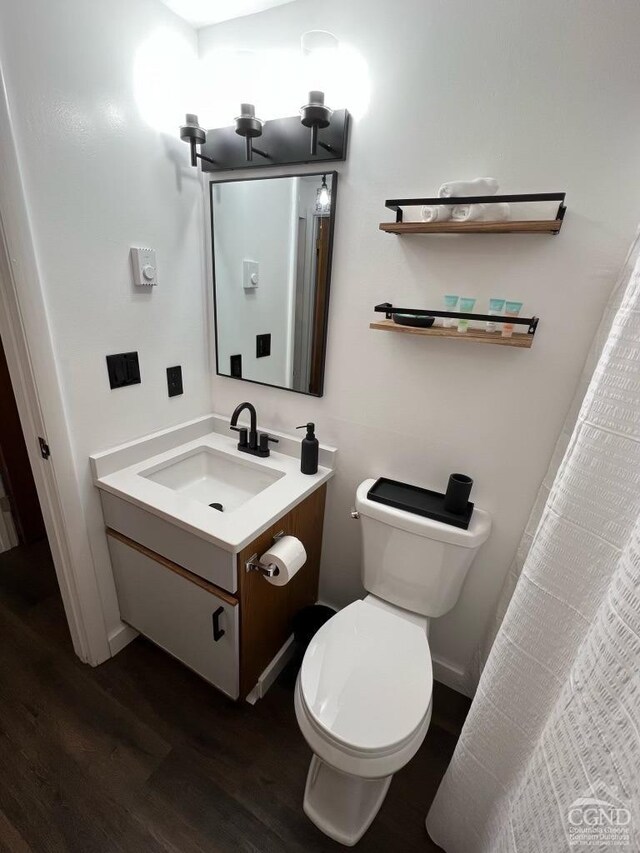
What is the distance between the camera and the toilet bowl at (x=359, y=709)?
886 millimetres

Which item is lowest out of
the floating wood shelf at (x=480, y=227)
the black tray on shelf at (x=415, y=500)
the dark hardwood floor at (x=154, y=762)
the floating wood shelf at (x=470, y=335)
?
the dark hardwood floor at (x=154, y=762)

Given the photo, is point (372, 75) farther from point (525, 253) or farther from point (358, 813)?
point (358, 813)

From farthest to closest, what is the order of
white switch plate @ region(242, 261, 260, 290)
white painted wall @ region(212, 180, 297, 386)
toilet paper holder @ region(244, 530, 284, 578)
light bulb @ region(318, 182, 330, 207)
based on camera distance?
white switch plate @ region(242, 261, 260, 290), white painted wall @ region(212, 180, 297, 386), light bulb @ region(318, 182, 330, 207), toilet paper holder @ region(244, 530, 284, 578)

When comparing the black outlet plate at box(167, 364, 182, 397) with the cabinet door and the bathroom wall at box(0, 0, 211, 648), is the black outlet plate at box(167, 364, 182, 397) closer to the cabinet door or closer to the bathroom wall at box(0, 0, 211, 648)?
the bathroom wall at box(0, 0, 211, 648)

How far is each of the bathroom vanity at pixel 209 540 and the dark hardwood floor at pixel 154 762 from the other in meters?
0.16

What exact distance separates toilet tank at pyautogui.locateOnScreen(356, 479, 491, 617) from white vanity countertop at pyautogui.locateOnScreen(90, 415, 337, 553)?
10.2 inches

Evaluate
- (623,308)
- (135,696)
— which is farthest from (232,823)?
(623,308)

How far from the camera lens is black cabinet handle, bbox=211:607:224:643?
1140 mm

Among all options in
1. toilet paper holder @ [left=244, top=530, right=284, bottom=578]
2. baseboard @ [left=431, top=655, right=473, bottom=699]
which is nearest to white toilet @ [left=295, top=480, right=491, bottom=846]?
toilet paper holder @ [left=244, top=530, right=284, bottom=578]

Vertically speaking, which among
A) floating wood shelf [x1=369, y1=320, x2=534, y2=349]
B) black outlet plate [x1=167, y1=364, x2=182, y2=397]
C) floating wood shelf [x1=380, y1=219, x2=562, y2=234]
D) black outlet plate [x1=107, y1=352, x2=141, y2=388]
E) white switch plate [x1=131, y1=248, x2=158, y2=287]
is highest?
floating wood shelf [x1=380, y1=219, x2=562, y2=234]

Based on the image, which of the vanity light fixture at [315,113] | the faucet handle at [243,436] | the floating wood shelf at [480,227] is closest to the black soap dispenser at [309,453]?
the faucet handle at [243,436]

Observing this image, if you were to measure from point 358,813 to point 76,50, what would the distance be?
2.29 meters

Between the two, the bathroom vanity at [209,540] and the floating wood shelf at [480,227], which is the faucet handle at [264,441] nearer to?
the bathroom vanity at [209,540]

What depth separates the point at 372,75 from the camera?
1076 mm
